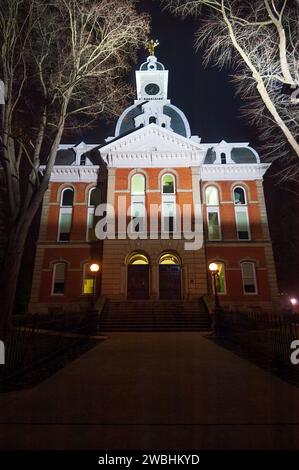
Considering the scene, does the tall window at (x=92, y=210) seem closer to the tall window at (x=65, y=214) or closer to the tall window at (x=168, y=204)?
the tall window at (x=65, y=214)

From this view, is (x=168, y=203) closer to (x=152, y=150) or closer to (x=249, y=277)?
(x=152, y=150)

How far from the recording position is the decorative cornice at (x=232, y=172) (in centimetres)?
2523

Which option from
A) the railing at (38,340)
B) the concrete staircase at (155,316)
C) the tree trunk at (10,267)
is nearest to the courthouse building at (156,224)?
the concrete staircase at (155,316)

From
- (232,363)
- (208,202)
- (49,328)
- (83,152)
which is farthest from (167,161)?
(232,363)

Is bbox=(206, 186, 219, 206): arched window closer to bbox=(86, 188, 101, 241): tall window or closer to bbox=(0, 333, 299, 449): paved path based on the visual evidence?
bbox=(86, 188, 101, 241): tall window

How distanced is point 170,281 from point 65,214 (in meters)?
11.3

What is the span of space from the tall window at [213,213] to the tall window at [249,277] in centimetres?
322

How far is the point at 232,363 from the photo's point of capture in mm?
7191

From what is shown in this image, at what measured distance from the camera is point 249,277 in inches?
903

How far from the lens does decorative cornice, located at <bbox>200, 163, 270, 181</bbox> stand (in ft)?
82.8

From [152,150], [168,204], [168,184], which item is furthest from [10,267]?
[152,150]

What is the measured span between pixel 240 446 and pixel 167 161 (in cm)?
2199
